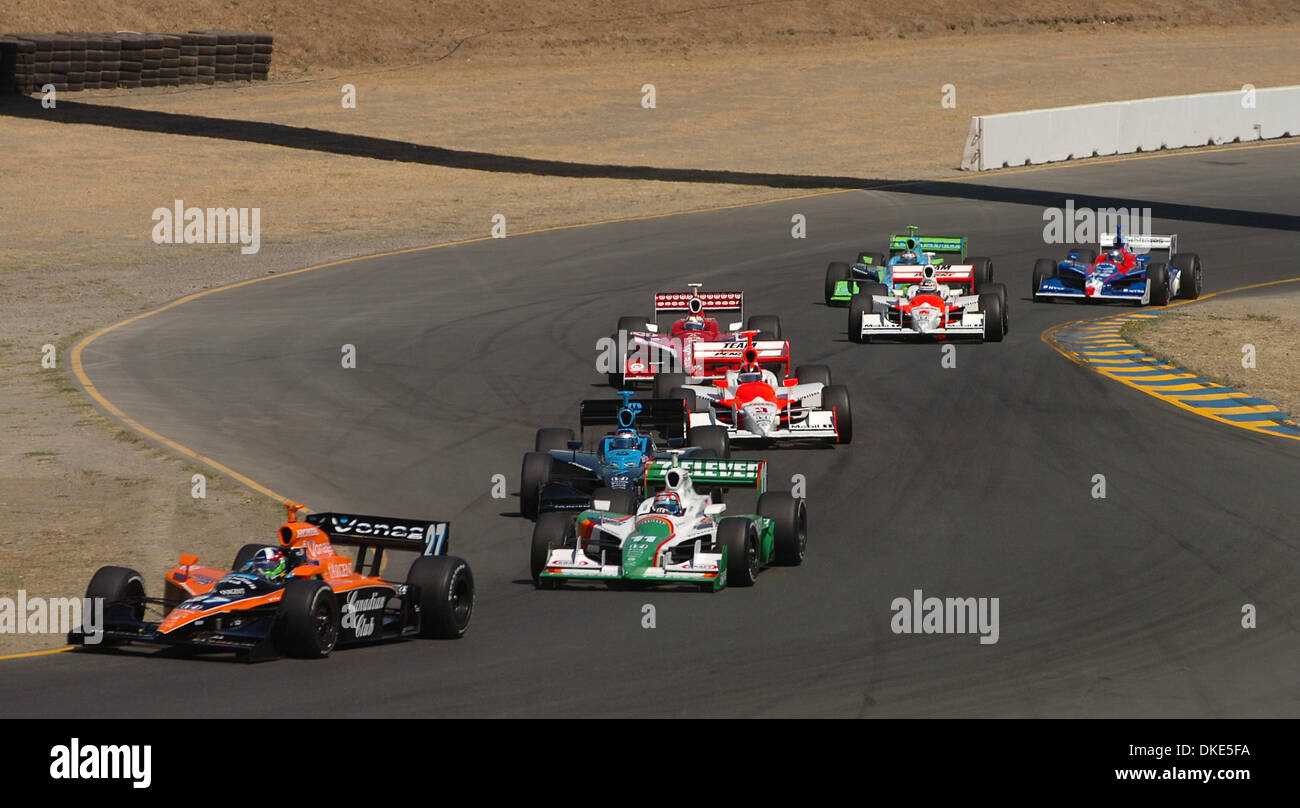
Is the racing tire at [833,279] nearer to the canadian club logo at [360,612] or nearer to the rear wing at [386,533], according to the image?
the rear wing at [386,533]

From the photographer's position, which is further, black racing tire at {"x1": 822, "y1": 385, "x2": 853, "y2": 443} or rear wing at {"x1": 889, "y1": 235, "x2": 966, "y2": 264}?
rear wing at {"x1": 889, "y1": 235, "x2": 966, "y2": 264}

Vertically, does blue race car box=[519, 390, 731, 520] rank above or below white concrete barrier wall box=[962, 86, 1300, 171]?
below

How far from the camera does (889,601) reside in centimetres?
1658

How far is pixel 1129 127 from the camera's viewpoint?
5756 centimetres

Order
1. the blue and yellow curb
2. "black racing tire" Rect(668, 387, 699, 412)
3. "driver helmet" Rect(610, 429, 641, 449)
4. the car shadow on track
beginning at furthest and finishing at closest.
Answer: the car shadow on track < the blue and yellow curb < "black racing tire" Rect(668, 387, 699, 412) < "driver helmet" Rect(610, 429, 641, 449)

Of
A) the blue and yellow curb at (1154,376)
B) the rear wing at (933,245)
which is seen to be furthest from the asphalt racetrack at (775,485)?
the rear wing at (933,245)

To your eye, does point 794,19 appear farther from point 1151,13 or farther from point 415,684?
point 415,684

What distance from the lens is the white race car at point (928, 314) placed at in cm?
3092

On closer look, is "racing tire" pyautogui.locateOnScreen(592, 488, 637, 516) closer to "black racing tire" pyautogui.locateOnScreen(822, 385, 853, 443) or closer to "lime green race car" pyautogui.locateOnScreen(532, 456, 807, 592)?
"lime green race car" pyautogui.locateOnScreen(532, 456, 807, 592)

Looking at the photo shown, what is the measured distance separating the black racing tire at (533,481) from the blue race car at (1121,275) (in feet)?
59.9

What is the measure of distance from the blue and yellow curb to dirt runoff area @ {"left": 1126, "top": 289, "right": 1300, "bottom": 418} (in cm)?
30

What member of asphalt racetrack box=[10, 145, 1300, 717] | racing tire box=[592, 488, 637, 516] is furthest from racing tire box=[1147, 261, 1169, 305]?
racing tire box=[592, 488, 637, 516]
